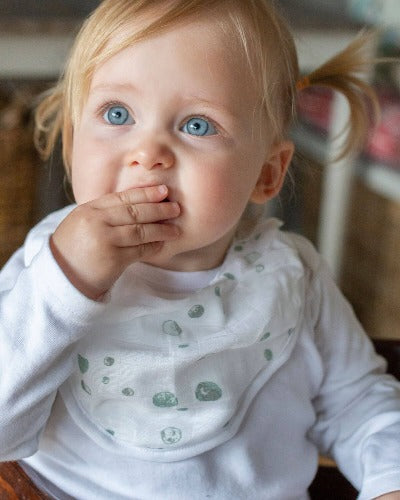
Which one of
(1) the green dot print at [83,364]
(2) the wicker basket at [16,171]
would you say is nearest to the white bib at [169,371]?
(1) the green dot print at [83,364]

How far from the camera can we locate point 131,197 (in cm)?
70

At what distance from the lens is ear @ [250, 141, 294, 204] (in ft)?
2.86

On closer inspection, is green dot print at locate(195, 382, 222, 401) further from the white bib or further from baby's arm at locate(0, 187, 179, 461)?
baby's arm at locate(0, 187, 179, 461)

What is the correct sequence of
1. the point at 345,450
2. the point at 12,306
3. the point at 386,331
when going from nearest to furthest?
the point at 12,306 → the point at 345,450 → the point at 386,331

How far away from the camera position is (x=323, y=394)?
0.92 m

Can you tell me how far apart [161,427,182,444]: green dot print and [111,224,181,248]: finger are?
0.18 metres

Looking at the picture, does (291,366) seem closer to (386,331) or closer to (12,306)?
(12,306)

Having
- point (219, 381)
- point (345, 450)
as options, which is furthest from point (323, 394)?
point (219, 381)

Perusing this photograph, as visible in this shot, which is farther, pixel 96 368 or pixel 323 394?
pixel 323 394

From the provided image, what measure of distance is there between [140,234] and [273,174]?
0.75 feet

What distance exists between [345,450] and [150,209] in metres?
0.37

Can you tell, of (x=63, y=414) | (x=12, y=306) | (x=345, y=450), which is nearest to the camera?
(x=12, y=306)

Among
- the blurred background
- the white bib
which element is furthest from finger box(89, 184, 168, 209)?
the blurred background

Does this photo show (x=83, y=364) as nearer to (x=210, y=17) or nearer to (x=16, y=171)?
(x=210, y=17)
